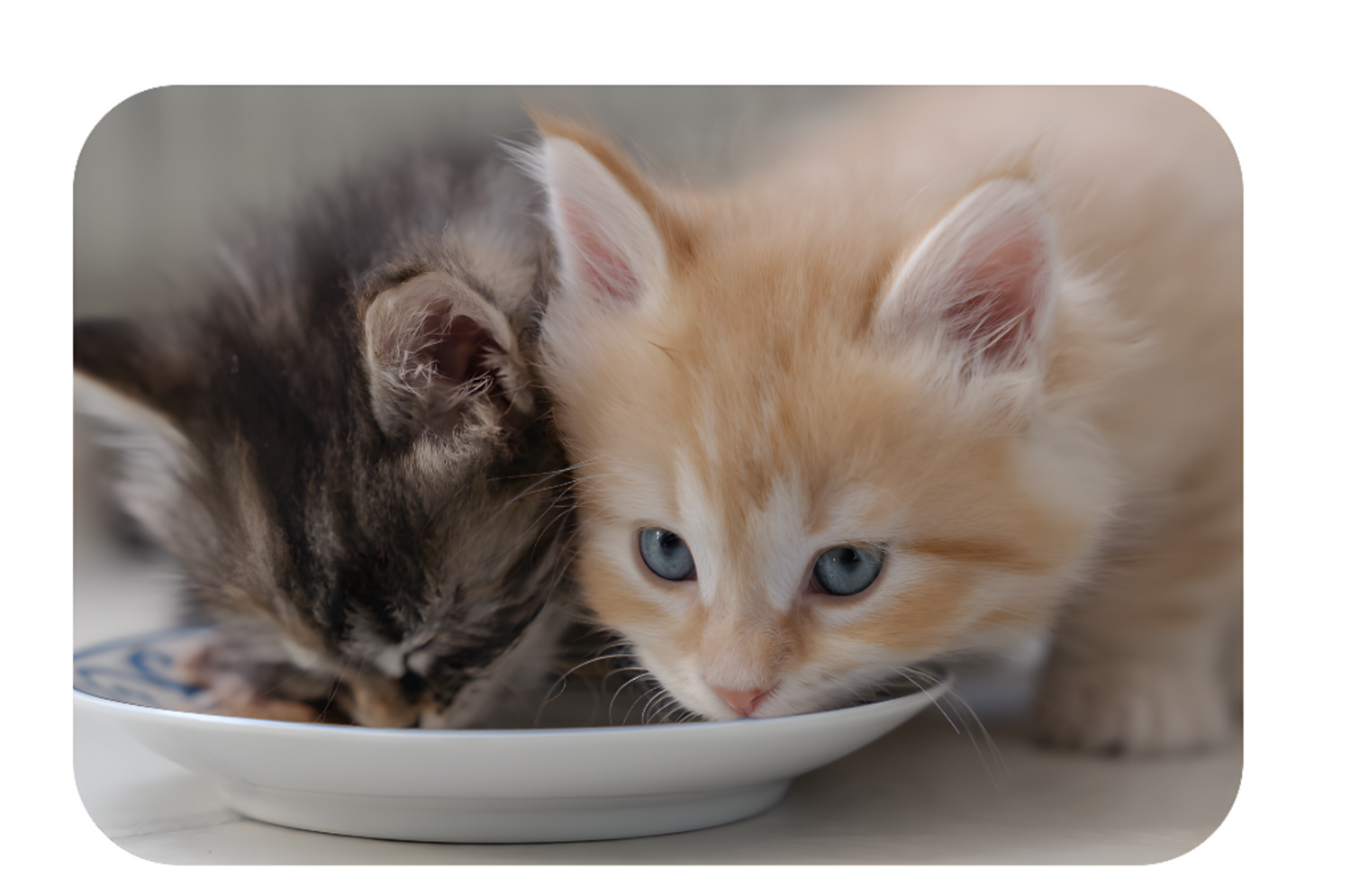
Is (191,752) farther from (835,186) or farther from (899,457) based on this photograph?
(835,186)

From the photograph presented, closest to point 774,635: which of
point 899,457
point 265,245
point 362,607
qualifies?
point 899,457

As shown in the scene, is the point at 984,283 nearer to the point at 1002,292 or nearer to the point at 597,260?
the point at 1002,292

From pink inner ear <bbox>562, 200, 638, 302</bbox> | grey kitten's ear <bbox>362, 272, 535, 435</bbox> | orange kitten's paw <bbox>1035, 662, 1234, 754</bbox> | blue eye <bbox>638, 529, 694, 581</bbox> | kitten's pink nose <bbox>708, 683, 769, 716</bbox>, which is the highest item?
pink inner ear <bbox>562, 200, 638, 302</bbox>

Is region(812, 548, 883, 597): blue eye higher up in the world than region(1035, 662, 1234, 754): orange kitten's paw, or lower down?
higher up

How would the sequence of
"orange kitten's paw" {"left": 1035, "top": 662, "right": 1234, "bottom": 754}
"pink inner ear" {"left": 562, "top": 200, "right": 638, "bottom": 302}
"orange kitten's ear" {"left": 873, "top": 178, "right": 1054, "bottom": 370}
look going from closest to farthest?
"orange kitten's ear" {"left": 873, "top": 178, "right": 1054, "bottom": 370} < "pink inner ear" {"left": 562, "top": 200, "right": 638, "bottom": 302} < "orange kitten's paw" {"left": 1035, "top": 662, "right": 1234, "bottom": 754}

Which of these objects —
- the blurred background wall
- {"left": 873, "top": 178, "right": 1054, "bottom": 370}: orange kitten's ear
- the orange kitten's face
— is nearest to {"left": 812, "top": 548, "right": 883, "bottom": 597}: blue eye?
the orange kitten's face

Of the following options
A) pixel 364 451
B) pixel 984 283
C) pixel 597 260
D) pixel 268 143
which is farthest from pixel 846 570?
pixel 268 143

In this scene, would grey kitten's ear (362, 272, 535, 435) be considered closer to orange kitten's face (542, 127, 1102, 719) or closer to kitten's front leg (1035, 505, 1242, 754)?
orange kitten's face (542, 127, 1102, 719)

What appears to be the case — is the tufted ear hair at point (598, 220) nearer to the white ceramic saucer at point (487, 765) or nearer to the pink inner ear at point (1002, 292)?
the pink inner ear at point (1002, 292)
